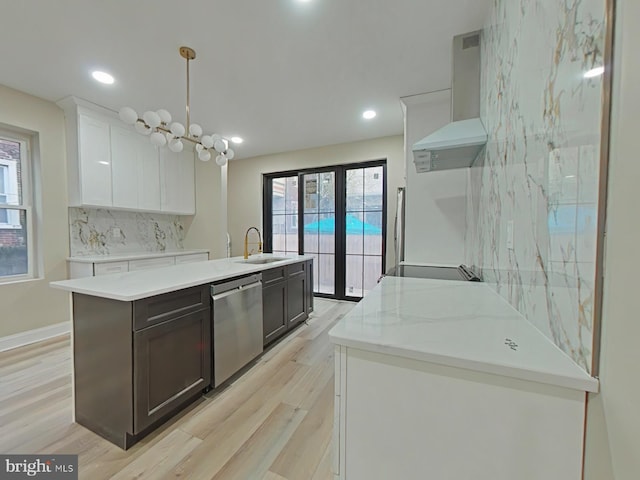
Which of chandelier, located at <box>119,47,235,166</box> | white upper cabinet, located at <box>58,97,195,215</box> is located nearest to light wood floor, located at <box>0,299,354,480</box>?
white upper cabinet, located at <box>58,97,195,215</box>

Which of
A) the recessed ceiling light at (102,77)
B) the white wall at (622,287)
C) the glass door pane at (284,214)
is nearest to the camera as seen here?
the white wall at (622,287)

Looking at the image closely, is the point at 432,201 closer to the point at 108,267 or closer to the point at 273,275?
the point at 273,275

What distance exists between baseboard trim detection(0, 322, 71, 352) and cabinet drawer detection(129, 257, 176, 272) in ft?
3.15

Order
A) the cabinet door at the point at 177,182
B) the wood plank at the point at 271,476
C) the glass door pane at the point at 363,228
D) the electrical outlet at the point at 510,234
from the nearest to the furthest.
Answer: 1. the electrical outlet at the point at 510,234
2. the wood plank at the point at 271,476
3. the cabinet door at the point at 177,182
4. the glass door pane at the point at 363,228

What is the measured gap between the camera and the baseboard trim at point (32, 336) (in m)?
2.74

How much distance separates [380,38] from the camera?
2.09m

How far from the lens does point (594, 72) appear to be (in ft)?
2.01

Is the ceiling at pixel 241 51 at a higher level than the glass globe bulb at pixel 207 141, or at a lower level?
higher

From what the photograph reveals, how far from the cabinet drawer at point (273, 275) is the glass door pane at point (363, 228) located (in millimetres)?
1874

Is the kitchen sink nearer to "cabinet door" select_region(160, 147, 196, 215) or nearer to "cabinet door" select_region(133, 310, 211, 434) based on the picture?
"cabinet door" select_region(133, 310, 211, 434)

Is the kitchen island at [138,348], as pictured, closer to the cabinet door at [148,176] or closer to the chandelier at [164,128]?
the chandelier at [164,128]

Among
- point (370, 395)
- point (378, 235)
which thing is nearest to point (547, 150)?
point (370, 395)

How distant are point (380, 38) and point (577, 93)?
1.86 metres

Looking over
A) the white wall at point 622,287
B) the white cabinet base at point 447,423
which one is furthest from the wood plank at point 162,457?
the white wall at point 622,287
